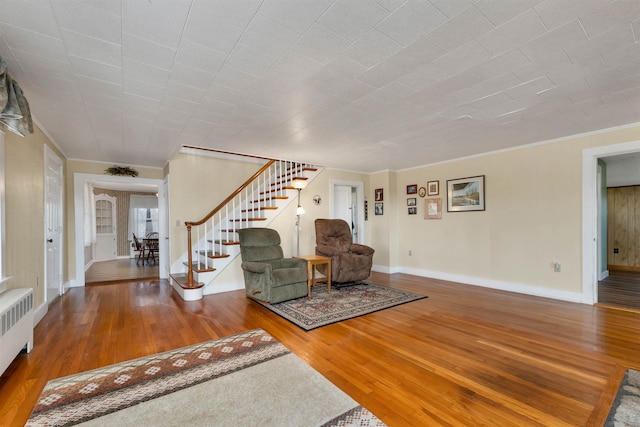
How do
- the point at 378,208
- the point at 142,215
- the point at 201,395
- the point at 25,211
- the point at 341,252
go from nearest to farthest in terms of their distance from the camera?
the point at 201,395 → the point at 25,211 → the point at 341,252 → the point at 378,208 → the point at 142,215

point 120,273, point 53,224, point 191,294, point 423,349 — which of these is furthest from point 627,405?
point 120,273

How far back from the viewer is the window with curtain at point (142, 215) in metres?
9.27

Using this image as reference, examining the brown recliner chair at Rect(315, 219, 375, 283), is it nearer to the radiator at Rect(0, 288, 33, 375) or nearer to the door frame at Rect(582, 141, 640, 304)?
the door frame at Rect(582, 141, 640, 304)

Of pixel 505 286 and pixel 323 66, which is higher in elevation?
pixel 323 66

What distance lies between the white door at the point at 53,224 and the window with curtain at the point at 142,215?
511cm

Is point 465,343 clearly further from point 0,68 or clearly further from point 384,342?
point 0,68

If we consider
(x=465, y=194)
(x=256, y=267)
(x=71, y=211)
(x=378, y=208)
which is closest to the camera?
(x=256, y=267)

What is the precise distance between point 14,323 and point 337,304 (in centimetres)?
305

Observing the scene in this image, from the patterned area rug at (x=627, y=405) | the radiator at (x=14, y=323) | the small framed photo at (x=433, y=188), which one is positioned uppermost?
the small framed photo at (x=433, y=188)

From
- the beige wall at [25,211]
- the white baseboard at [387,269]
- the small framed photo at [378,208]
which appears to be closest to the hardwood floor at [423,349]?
the beige wall at [25,211]

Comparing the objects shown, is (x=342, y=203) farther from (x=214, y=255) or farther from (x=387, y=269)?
(x=214, y=255)

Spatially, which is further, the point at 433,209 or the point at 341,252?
the point at 433,209

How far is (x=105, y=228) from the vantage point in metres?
8.80

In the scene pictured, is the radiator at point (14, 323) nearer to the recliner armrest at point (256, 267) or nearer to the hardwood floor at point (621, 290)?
the recliner armrest at point (256, 267)
